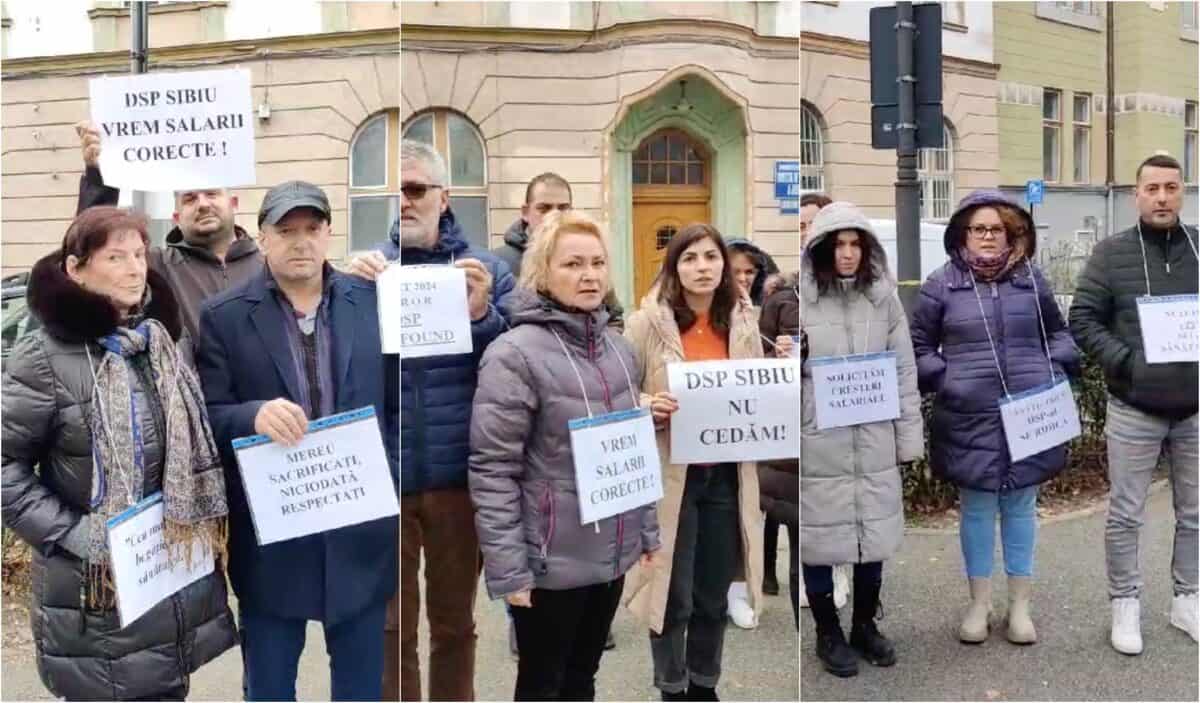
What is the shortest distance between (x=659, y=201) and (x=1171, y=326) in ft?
5.41

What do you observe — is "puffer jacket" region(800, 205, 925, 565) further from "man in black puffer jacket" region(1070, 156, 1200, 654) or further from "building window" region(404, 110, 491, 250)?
"building window" region(404, 110, 491, 250)

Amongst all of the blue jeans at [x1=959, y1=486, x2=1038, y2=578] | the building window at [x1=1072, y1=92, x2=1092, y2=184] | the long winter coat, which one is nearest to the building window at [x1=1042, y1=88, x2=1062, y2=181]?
the building window at [x1=1072, y1=92, x2=1092, y2=184]

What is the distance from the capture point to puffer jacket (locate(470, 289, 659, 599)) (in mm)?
2379

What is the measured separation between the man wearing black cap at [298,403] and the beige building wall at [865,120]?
1394 mm

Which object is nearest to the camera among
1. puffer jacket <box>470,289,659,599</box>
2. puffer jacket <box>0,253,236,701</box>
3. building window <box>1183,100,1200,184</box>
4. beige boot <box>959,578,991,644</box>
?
puffer jacket <box>0,253,236,701</box>

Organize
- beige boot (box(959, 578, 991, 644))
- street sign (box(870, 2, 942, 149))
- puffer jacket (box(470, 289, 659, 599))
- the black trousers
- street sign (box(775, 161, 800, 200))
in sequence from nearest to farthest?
puffer jacket (box(470, 289, 659, 599))
the black trousers
street sign (box(775, 161, 800, 200))
street sign (box(870, 2, 942, 149))
beige boot (box(959, 578, 991, 644))

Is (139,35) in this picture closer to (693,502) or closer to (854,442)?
(693,502)

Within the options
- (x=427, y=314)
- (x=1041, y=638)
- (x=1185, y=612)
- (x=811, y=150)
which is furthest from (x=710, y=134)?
(x=1185, y=612)

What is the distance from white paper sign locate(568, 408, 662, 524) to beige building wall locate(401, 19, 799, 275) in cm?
52

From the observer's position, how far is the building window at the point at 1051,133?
3.33 meters

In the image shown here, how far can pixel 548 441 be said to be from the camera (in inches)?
95.3

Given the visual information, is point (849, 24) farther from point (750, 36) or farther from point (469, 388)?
point (469, 388)

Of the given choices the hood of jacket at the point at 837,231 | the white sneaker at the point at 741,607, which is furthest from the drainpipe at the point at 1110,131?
the white sneaker at the point at 741,607

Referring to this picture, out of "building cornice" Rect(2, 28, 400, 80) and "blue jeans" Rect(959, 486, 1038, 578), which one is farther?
"blue jeans" Rect(959, 486, 1038, 578)
